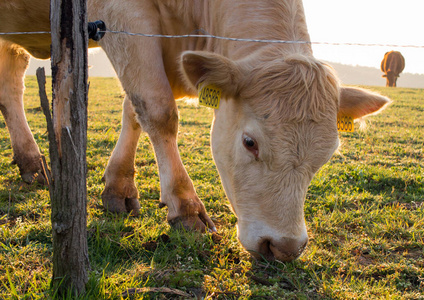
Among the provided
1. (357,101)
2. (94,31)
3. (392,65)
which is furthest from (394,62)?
(94,31)

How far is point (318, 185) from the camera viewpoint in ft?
15.5

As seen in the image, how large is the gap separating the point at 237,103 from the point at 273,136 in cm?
48

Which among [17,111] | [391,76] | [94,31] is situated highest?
[391,76]

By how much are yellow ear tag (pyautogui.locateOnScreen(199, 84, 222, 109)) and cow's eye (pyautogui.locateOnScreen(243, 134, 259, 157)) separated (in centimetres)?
36

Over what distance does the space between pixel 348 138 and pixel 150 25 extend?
610 centimetres

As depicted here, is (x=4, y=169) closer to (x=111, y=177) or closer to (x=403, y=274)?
(x=111, y=177)

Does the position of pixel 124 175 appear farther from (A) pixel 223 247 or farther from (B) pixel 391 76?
(B) pixel 391 76

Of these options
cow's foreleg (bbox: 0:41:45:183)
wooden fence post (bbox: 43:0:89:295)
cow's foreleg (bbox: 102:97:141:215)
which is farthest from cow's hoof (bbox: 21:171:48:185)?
wooden fence post (bbox: 43:0:89:295)

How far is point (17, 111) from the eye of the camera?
16.0ft

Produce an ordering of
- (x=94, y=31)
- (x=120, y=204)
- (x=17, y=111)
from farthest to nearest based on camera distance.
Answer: (x=17, y=111) < (x=120, y=204) < (x=94, y=31)

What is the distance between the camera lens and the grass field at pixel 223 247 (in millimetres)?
2352

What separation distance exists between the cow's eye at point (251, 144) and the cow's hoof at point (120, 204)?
137 cm

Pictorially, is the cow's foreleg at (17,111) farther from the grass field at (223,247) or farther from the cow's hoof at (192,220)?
the cow's hoof at (192,220)

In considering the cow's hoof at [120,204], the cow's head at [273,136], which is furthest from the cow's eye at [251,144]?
the cow's hoof at [120,204]
